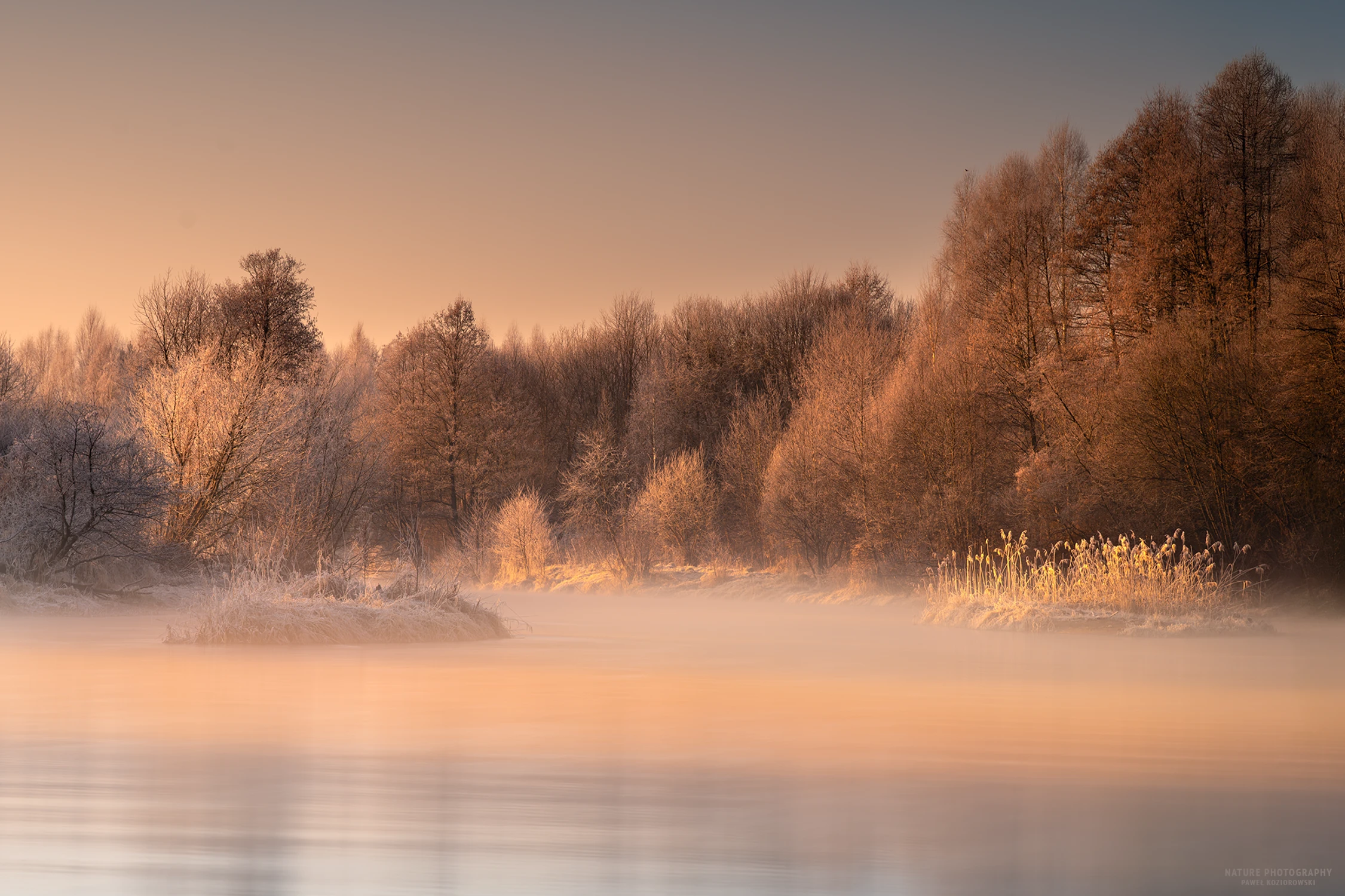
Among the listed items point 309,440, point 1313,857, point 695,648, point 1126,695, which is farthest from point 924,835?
point 309,440

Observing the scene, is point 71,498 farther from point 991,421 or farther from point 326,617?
point 991,421

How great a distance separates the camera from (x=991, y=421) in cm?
2941

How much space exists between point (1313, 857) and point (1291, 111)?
27738mm

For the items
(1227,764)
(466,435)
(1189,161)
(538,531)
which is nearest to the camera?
(1227,764)

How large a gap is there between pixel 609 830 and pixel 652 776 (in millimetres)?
1323

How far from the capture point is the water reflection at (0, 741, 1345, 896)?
177 inches

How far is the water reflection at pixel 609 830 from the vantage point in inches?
177

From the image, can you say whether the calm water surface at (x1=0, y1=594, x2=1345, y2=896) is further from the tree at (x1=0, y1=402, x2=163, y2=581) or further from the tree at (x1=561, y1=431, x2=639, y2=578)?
the tree at (x1=561, y1=431, x2=639, y2=578)

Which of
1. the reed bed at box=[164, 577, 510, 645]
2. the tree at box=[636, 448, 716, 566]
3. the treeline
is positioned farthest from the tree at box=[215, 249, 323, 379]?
the reed bed at box=[164, 577, 510, 645]

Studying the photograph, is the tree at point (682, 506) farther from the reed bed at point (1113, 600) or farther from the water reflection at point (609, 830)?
the water reflection at point (609, 830)

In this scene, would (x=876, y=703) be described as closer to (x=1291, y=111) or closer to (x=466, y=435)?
(x=1291, y=111)

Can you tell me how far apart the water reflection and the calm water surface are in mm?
20

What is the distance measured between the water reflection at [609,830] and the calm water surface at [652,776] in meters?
0.02

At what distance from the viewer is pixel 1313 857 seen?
4.83 metres
